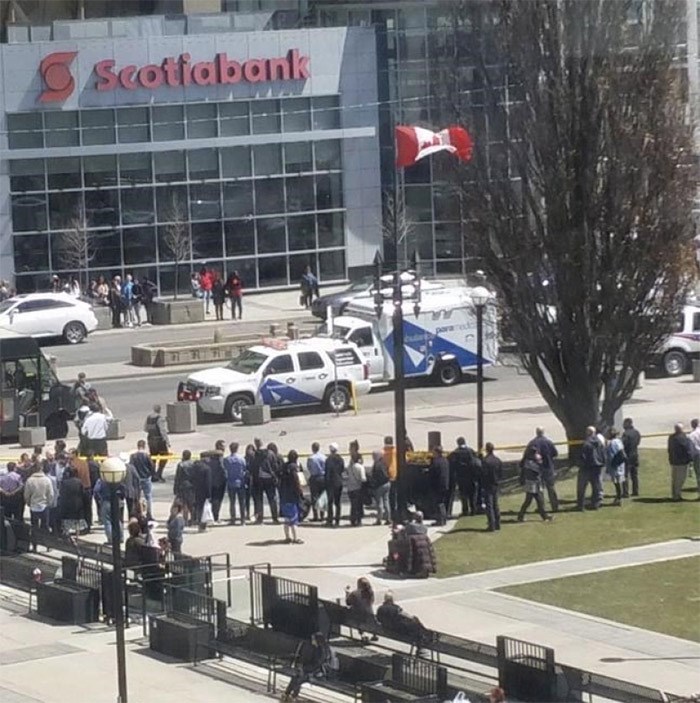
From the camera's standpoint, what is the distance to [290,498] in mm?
27500

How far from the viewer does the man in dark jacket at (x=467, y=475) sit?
28.1 m

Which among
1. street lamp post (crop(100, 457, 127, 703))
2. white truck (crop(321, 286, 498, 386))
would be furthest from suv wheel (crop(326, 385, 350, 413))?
street lamp post (crop(100, 457, 127, 703))

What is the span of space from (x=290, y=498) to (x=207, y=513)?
1.66m

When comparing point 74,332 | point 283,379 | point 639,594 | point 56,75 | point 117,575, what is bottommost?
point 639,594

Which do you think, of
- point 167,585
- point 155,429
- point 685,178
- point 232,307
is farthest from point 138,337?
point 167,585

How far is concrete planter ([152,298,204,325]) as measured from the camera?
53781 mm

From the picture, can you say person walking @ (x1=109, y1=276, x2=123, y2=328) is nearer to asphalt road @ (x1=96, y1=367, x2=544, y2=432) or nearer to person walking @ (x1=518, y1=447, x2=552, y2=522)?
asphalt road @ (x1=96, y1=367, x2=544, y2=432)

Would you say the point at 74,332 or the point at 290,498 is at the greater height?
the point at 74,332

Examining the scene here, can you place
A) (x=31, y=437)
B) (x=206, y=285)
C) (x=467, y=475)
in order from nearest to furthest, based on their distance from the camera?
(x=467, y=475), (x=31, y=437), (x=206, y=285)

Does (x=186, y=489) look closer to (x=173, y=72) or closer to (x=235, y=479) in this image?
(x=235, y=479)

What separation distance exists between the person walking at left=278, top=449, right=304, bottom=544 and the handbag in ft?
3.75

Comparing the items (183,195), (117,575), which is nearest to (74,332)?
(183,195)

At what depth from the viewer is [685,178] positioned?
31406 millimetres

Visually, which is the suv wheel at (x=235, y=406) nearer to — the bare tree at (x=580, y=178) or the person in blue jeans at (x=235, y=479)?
the bare tree at (x=580, y=178)
